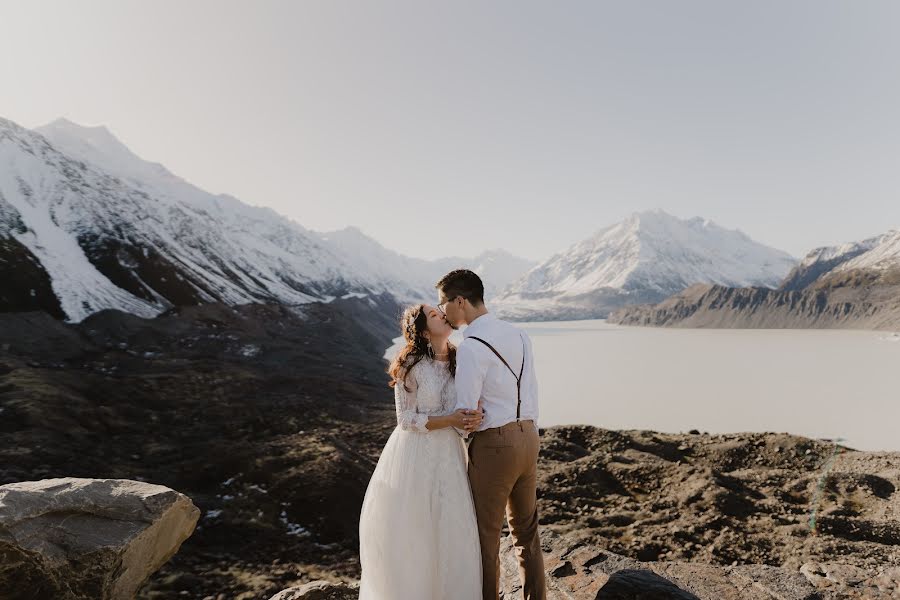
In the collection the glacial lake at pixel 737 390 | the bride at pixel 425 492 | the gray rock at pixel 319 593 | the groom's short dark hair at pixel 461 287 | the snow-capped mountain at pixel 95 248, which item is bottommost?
the glacial lake at pixel 737 390

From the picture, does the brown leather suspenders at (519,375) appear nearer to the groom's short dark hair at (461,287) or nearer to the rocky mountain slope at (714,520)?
the groom's short dark hair at (461,287)

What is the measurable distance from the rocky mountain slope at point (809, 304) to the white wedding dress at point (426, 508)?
423 ft

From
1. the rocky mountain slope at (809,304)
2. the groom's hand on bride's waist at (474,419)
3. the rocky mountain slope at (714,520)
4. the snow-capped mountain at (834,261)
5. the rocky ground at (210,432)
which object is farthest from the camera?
the snow-capped mountain at (834,261)

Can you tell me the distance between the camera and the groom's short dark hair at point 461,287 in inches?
149

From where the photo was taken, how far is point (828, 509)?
1120 centimetres

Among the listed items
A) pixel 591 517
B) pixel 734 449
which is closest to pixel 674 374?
pixel 734 449

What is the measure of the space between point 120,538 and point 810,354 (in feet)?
277

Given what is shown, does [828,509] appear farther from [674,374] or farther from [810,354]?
[810,354]

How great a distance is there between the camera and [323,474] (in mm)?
13281

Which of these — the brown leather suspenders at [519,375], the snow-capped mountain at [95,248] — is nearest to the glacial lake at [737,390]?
the brown leather suspenders at [519,375]

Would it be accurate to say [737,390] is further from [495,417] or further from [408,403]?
[408,403]

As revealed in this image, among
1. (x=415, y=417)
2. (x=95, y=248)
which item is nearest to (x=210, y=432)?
(x=415, y=417)

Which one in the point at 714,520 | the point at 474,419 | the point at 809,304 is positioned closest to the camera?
the point at 474,419

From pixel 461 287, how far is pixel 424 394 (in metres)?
0.90
